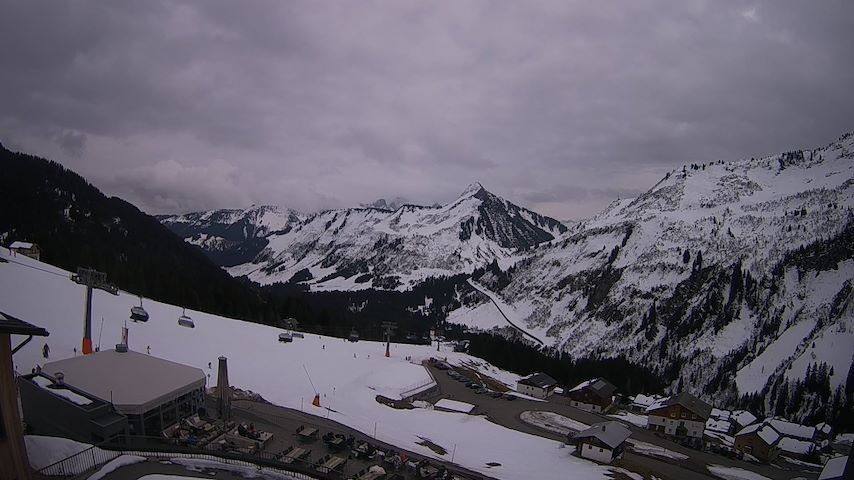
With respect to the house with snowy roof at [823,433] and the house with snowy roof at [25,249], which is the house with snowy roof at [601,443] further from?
the house with snowy roof at [25,249]

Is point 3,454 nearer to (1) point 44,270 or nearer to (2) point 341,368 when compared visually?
(2) point 341,368

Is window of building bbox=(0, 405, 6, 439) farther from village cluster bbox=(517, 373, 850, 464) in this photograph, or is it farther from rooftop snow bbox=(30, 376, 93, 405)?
village cluster bbox=(517, 373, 850, 464)

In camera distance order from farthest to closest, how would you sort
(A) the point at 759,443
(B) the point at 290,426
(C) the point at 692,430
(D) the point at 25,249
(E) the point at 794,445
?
1. (D) the point at 25,249
2. (E) the point at 794,445
3. (C) the point at 692,430
4. (A) the point at 759,443
5. (B) the point at 290,426

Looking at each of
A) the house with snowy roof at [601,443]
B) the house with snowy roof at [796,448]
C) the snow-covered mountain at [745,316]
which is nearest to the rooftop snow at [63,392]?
the house with snowy roof at [601,443]

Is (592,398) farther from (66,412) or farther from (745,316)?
(745,316)

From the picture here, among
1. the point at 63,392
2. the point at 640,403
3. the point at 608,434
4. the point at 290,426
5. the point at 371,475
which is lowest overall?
the point at 640,403

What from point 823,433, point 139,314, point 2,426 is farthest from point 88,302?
point 823,433

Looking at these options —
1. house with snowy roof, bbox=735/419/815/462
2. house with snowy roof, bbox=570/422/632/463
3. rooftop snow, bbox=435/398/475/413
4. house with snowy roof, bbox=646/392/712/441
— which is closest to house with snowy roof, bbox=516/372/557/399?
house with snowy roof, bbox=646/392/712/441
